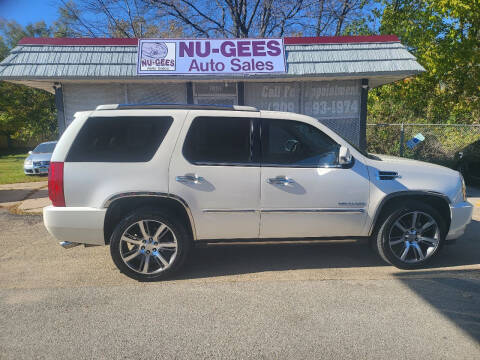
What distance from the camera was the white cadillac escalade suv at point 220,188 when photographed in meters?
3.62

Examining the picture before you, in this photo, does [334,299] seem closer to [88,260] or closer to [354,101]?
[88,260]

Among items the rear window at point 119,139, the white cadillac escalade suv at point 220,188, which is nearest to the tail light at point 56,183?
the white cadillac escalade suv at point 220,188

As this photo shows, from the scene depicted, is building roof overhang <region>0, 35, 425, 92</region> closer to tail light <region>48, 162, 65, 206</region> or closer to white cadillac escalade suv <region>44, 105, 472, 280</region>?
white cadillac escalade suv <region>44, 105, 472, 280</region>

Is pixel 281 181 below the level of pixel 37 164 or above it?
above

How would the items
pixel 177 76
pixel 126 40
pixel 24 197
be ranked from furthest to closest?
pixel 24 197 → pixel 126 40 → pixel 177 76

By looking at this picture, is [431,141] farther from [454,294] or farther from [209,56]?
[454,294]

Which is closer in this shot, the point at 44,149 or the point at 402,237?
the point at 402,237

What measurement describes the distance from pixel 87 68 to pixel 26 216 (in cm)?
362

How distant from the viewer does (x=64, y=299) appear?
3.43m

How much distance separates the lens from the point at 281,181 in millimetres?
3766

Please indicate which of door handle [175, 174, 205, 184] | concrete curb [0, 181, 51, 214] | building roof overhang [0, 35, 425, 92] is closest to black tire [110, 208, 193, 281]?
door handle [175, 174, 205, 184]

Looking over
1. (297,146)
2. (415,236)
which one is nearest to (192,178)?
(297,146)

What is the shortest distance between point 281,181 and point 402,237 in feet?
5.38

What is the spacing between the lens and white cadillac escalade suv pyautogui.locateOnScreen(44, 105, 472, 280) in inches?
142
